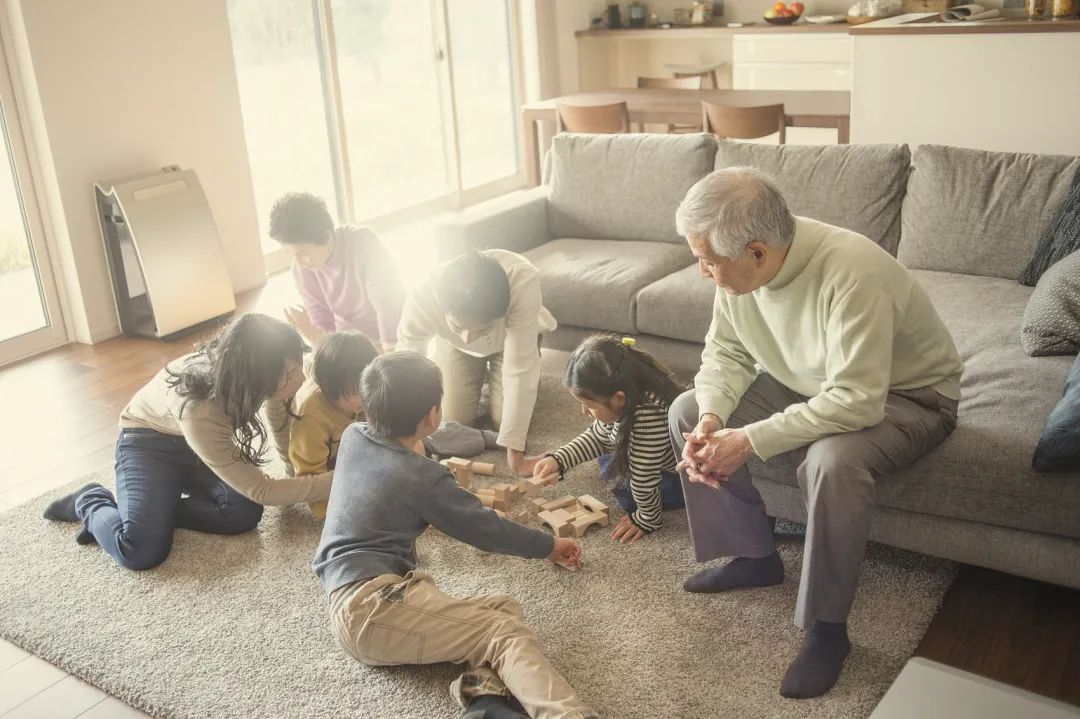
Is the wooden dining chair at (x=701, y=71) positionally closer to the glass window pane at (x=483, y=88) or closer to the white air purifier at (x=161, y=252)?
the glass window pane at (x=483, y=88)

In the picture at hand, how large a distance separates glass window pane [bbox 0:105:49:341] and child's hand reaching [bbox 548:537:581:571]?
2894 millimetres

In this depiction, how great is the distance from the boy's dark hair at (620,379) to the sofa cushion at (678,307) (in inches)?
28.3

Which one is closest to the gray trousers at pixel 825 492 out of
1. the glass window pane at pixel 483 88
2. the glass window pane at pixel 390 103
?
the glass window pane at pixel 390 103

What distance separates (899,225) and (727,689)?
1.91 meters

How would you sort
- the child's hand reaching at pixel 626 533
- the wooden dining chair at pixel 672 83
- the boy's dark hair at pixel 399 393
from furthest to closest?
the wooden dining chair at pixel 672 83, the child's hand reaching at pixel 626 533, the boy's dark hair at pixel 399 393

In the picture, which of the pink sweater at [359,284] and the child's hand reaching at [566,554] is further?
the pink sweater at [359,284]

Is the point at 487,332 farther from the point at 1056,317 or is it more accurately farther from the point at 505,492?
the point at 1056,317

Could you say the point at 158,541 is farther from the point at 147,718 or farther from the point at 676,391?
the point at 676,391

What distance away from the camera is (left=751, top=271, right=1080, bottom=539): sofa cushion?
7.10 feet

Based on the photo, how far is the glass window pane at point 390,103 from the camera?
19.5 ft

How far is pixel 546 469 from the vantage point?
2812 mm

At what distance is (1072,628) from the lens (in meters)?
2.25

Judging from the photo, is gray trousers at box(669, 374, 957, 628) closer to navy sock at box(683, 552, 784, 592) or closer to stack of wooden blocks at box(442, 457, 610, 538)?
navy sock at box(683, 552, 784, 592)

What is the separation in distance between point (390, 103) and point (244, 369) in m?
4.05
